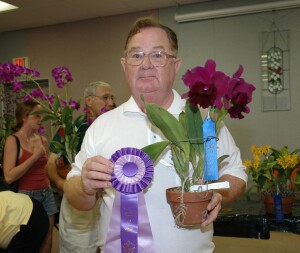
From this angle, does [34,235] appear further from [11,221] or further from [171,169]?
[171,169]

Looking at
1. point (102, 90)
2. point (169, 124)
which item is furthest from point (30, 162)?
point (169, 124)

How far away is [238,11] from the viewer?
4738 millimetres

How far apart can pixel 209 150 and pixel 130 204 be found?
1.06 feet

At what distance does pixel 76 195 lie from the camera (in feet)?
4.17

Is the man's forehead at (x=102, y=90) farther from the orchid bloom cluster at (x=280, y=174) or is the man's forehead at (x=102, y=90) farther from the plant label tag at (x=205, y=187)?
the plant label tag at (x=205, y=187)

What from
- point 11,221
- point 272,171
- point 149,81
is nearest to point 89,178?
point 149,81

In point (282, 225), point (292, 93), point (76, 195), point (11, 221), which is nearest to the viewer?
point (76, 195)

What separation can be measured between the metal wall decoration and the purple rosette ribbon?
3943 millimetres

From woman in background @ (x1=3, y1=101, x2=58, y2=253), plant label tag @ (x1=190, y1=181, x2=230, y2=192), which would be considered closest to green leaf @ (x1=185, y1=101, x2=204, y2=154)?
plant label tag @ (x1=190, y1=181, x2=230, y2=192)

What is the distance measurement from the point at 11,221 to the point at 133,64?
102cm

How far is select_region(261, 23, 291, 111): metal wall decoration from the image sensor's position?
185 inches

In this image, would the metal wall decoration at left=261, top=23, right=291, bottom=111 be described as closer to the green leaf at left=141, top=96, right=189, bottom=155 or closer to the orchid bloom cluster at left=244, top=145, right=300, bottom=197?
Answer: the orchid bloom cluster at left=244, top=145, right=300, bottom=197

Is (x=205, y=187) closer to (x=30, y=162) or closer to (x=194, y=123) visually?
(x=194, y=123)

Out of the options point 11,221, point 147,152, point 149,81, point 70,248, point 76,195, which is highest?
point 149,81
